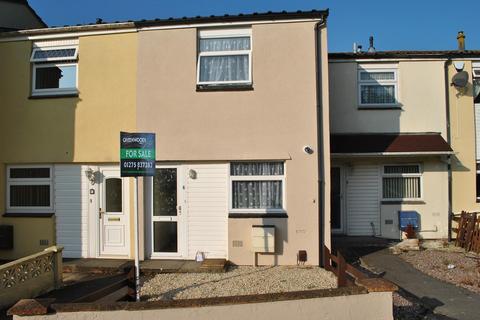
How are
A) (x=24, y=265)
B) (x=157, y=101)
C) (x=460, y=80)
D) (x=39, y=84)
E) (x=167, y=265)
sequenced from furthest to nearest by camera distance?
(x=460, y=80) → (x=39, y=84) → (x=157, y=101) → (x=167, y=265) → (x=24, y=265)

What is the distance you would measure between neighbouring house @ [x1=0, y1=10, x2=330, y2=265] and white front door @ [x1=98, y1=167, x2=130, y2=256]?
0.09ft

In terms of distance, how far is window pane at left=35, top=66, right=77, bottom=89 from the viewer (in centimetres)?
922

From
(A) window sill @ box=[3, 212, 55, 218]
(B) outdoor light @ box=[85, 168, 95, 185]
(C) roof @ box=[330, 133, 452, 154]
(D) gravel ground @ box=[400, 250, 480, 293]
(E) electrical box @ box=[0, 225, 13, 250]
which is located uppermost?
(C) roof @ box=[330, 133, 452, 154]

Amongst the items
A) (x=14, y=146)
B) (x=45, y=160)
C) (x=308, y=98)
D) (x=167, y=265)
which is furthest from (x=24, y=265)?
(x=308, y=98)

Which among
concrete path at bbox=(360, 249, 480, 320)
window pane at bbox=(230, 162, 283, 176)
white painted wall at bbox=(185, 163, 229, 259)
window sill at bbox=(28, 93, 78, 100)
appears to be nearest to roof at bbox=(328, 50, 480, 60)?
window pane at bbox=(230, 162, 283, 176)

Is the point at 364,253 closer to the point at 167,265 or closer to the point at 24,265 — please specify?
the point at 167,265

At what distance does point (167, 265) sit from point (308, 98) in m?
4.63

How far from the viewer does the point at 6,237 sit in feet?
29.3

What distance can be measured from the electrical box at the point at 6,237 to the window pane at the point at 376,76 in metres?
9.84

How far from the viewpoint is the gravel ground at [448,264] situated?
7.11 m

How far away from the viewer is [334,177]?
11.0 m

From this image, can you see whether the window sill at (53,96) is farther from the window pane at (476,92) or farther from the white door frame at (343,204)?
the window pane at (476,92)

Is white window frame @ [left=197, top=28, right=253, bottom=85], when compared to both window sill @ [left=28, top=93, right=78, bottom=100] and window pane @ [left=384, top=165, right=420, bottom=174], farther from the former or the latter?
window pane @ [left=384, top=165, right=420, bottom=174]

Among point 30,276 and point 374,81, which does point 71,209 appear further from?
point 374,81
